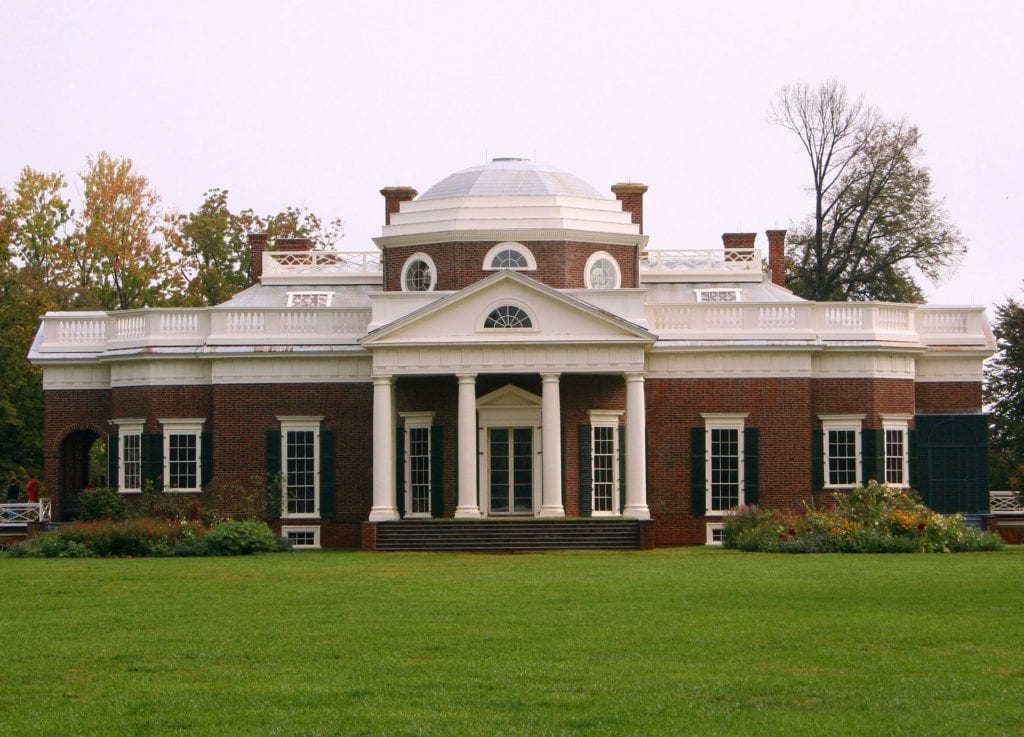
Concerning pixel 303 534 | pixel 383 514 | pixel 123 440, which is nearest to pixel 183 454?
pixel 123 440

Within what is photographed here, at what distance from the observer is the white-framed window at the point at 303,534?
4556cm

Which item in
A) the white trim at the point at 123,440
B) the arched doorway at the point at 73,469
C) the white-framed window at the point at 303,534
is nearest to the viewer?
the white-framed window at the point at 303,534

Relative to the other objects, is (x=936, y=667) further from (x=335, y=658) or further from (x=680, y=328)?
(x=680, y=328)

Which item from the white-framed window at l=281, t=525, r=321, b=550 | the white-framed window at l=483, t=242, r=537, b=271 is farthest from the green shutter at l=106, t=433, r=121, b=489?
the white-framed window at l=483, t=242, r=537, b=271

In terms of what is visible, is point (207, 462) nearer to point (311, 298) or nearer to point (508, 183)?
point (311, 298)

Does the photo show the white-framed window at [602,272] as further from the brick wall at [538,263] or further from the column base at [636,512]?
the column base at [636,512]

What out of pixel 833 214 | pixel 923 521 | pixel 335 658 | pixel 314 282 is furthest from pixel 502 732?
pixel 833 214

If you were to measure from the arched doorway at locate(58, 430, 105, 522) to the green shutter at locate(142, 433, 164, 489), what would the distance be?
86.9 inches

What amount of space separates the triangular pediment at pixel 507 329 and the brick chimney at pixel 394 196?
8741 millimetres

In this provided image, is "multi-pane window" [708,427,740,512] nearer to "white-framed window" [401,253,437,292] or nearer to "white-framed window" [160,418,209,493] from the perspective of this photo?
"white-framed window" [401,253,437,292]

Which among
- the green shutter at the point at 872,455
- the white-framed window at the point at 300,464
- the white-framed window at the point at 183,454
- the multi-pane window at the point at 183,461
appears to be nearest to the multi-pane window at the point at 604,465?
the green shutter at the point at 872,455

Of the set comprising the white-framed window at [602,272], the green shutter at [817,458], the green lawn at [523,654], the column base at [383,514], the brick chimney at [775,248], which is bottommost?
the green lawn at [523,654]

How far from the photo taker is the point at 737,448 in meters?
45.2

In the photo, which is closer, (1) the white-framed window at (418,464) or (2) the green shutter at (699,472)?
(2) the green shutter at (699,472)
